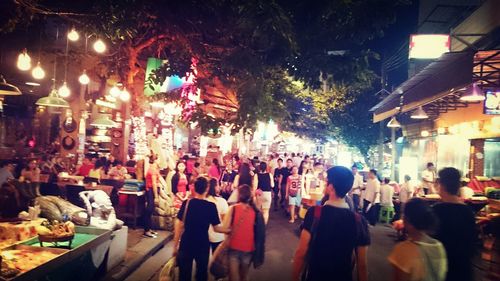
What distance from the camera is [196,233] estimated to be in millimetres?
5203

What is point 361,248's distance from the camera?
3773 mm

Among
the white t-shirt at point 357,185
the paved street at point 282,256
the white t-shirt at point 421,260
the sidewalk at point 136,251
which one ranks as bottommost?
the paved street at point 282,256

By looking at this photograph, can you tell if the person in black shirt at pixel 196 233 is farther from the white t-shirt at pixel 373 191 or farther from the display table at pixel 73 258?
the white t-shirt at pixel 373 191

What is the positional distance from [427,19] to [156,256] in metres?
18.4

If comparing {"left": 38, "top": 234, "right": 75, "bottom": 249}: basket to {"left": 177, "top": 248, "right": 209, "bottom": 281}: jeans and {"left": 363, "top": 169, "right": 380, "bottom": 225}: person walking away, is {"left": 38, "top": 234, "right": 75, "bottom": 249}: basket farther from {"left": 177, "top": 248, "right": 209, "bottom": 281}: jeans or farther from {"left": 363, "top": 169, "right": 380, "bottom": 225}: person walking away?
{"left": 363, "top": 169, "right": 380, "bottom": 225}: person walking away

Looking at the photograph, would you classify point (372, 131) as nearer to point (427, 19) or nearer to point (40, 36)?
point (427, 19)

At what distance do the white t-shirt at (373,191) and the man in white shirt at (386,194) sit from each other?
488 mm

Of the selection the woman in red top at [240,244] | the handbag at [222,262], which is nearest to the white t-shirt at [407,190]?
the woman in red top at [240,244]

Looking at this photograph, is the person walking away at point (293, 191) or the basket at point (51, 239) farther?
the person walking away at point (293, 191)

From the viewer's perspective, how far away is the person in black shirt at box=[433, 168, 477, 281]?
13.8 ft

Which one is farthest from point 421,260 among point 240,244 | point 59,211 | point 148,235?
point 148,235

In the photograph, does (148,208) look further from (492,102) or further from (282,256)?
(492,102)

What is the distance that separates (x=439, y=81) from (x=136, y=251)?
9299 mm

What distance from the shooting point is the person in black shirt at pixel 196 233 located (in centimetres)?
519
